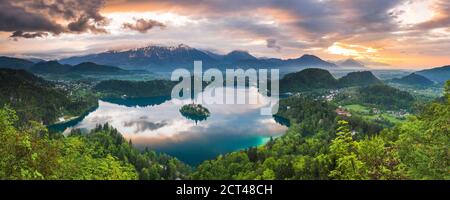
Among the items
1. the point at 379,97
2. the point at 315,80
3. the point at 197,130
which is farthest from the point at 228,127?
the point at 315,80

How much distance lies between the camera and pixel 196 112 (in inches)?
1977

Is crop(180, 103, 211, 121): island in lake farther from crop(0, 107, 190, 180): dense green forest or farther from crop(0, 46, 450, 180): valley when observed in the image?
crop(0, 107, 190, 180): dense green forest

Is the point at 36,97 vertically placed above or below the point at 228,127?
above

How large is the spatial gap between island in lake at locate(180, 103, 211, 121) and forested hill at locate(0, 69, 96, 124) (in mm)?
17822

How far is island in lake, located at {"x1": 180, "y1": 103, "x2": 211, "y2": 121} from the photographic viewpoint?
Answer: 159 feet

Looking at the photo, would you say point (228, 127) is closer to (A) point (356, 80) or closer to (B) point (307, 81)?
(A) point (356, 80)

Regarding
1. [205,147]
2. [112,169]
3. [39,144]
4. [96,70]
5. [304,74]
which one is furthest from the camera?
[304,74]

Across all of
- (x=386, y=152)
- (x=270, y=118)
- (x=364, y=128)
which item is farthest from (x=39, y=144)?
(x=270, y=118)

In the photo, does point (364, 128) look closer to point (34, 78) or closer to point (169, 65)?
point (34, 78)

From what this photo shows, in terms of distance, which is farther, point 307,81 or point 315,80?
point 307,81

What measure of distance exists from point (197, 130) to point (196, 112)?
1114cm

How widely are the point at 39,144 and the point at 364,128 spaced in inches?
1197

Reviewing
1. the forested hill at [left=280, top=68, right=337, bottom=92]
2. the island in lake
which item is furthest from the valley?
the island in lake
